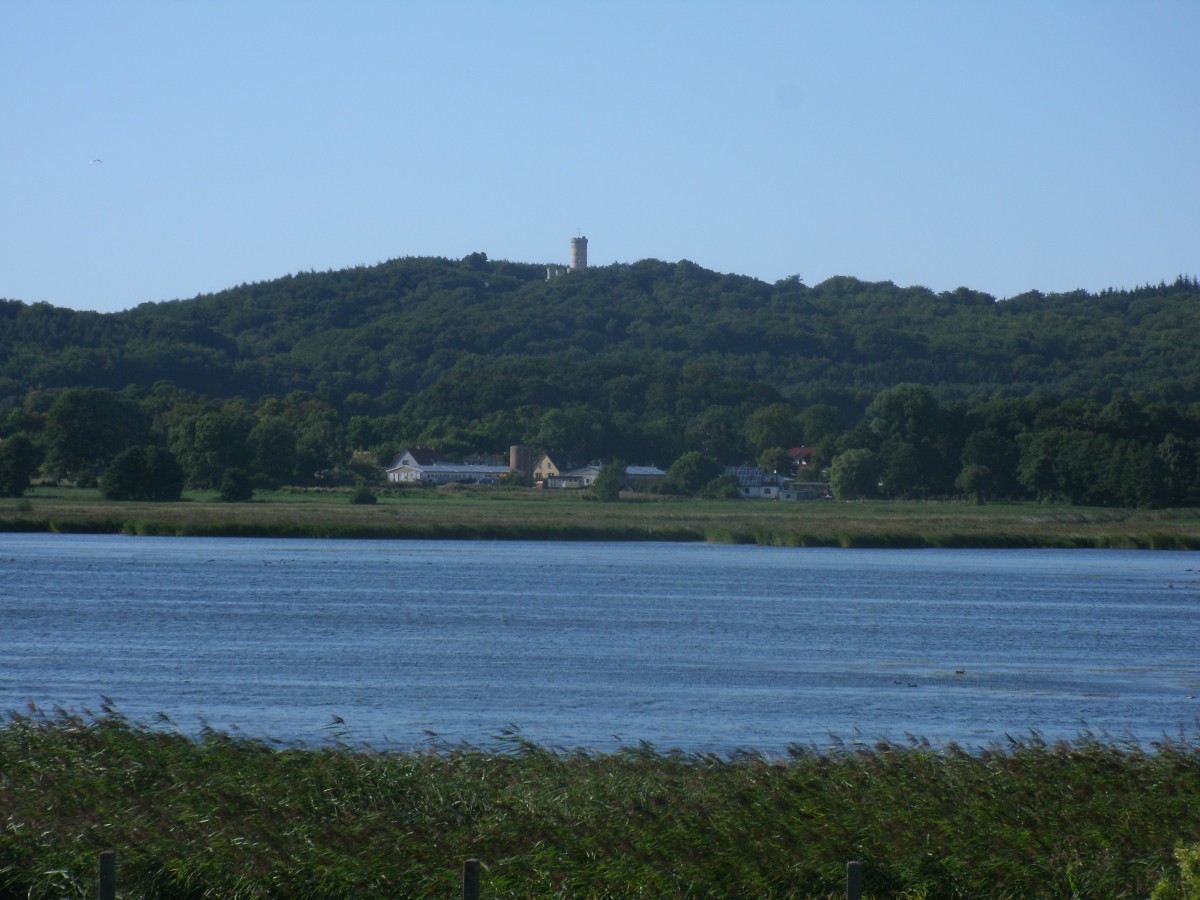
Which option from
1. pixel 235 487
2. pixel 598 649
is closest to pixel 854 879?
pixel 598 649

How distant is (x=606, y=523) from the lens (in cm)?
7238

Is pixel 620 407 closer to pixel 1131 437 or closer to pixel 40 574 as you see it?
pixel 1131 437

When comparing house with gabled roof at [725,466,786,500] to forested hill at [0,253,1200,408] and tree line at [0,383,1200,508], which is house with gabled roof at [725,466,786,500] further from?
forested hill at [0,253,1200,408]

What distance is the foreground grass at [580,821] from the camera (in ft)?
33.6

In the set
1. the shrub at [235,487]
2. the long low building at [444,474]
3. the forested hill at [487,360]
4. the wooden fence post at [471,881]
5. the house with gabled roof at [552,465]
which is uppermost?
the forested hill at [487,360]

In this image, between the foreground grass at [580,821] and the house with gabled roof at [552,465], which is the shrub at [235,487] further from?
the foreground grass at [580,821]

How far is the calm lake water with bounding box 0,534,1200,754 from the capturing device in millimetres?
21047

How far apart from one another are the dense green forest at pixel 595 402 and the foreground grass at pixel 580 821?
72.8 meters

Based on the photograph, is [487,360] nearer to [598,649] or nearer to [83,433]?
[83,433]

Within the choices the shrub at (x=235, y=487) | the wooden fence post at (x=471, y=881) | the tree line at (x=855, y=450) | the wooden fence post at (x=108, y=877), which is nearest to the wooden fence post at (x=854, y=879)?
the wooden fence post at (x=471, y=881)

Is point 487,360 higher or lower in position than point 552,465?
higher

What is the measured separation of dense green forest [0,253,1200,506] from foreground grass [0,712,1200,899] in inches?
2867

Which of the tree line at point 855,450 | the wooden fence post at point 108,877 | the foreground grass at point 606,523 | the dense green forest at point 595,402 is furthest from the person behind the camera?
the dense green forest at point 595,402

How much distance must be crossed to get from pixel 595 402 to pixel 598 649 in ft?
424
